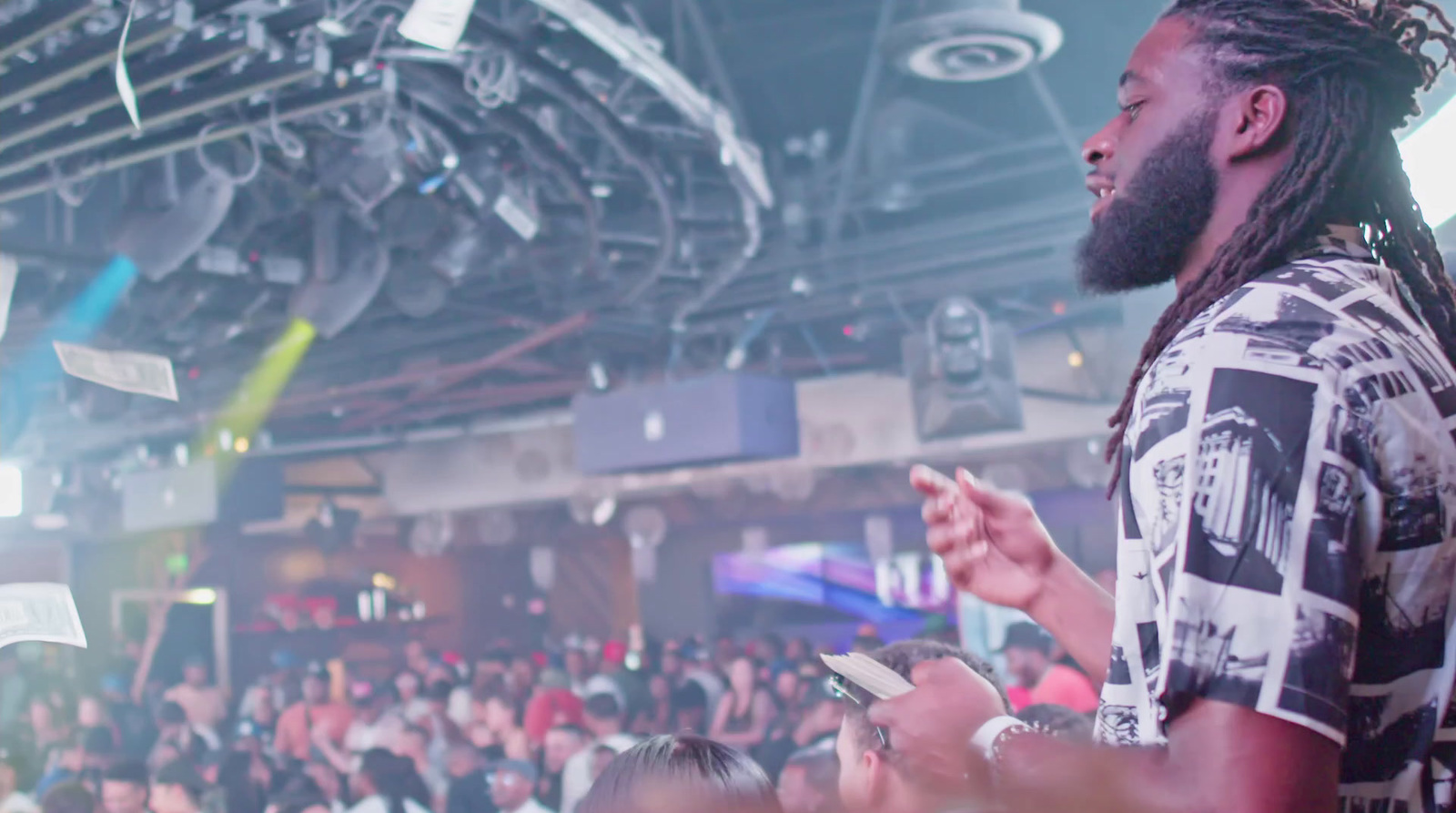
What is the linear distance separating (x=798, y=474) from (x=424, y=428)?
12.6 feet

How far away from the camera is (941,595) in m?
11.3

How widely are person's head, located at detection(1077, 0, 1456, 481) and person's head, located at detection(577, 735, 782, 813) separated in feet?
2.66

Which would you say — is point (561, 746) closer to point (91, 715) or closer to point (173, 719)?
point (173, 719)

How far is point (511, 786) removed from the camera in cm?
464

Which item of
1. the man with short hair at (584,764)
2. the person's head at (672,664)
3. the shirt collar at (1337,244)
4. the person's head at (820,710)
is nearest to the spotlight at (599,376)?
the person's head at (672,664)

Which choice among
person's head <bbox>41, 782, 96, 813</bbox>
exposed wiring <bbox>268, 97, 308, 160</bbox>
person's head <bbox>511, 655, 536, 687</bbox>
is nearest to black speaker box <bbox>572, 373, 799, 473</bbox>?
person's head <bbox>511, 655, 536, 687</bbox>

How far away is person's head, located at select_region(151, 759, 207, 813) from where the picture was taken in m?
4.55

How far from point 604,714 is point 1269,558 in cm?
503

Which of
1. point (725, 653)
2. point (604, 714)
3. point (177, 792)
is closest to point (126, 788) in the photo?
point (177, 792)

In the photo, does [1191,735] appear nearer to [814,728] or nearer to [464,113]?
[464,113]

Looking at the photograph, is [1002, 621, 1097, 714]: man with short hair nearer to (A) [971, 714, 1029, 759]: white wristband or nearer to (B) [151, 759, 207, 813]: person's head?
(B) [151, 759, 207, 813]: person's head

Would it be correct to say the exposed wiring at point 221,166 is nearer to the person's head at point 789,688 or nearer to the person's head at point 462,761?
the person's head at point 462,761

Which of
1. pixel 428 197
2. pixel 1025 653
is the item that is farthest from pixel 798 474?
pixel 428 197

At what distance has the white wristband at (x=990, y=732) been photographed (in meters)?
0.80
